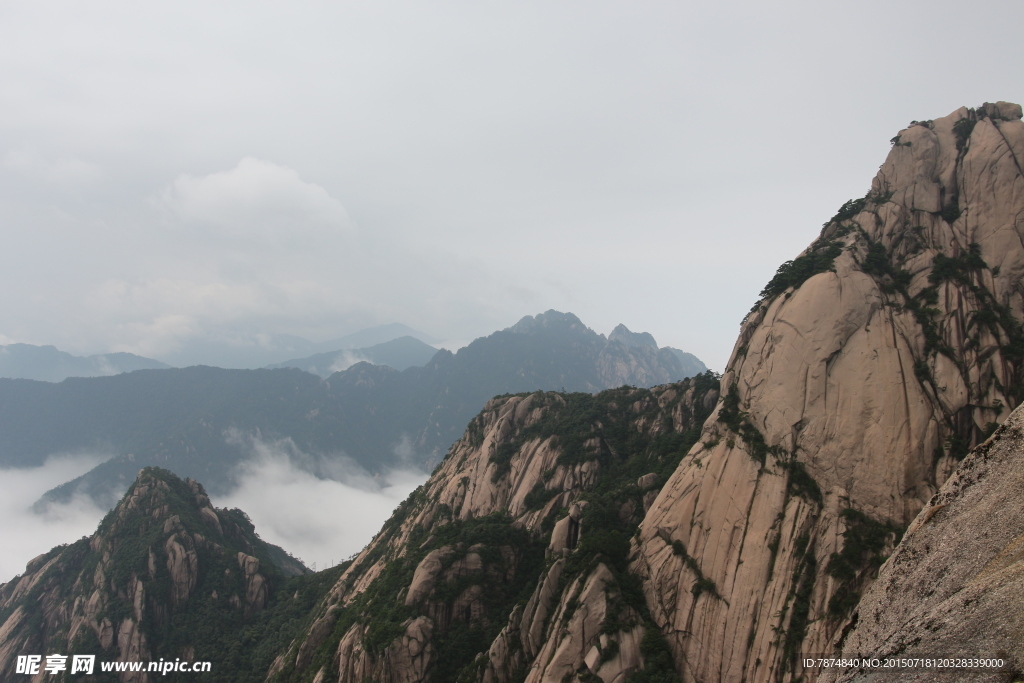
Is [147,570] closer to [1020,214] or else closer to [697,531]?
[697,531]

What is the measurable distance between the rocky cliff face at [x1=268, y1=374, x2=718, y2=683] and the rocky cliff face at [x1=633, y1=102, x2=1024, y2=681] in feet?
16.9

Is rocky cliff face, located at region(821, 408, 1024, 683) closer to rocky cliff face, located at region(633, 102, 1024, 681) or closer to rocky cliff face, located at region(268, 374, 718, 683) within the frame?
rocky cliff face, located at region(633, 102, 1024, 681)

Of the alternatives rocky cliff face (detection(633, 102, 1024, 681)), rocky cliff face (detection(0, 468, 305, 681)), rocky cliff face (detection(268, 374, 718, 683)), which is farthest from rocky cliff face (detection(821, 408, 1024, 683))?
rocky cliff face (detection(0, 468, 305, 681))

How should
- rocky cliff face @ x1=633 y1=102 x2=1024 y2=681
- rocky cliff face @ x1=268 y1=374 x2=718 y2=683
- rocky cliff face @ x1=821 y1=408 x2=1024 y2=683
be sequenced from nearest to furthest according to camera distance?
rocky cliff face @ x1=821 y1=408 x2=1024 y2=683 → rocky cliff face @ x1=633 y1=102 x2=1024 y2=681 → rocky cliff face @ x1=268 y1=374 x2=718 y2=683

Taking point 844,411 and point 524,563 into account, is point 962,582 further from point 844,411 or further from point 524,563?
point 524,563

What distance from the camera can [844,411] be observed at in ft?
116

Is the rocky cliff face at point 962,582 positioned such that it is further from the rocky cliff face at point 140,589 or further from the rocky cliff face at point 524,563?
the rocky cliff face at point 140,589

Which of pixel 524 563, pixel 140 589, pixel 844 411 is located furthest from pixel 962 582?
pixel 140 589

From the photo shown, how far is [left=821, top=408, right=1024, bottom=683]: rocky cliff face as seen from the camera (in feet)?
36.6

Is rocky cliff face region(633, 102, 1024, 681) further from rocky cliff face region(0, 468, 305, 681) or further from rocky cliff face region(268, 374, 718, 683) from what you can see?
rocky cliff face region(0, 468, 305, 681)

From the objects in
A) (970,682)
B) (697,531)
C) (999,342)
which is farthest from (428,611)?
(999,342)

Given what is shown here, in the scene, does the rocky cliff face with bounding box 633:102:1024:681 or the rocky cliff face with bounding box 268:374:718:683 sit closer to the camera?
the rocky cliff face with bounding box 633:102:1024:681

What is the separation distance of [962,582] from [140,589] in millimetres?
114272

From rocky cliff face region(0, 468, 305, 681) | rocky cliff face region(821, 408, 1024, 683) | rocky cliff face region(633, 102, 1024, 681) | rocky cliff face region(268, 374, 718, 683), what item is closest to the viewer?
rocky cliff face region(821, 408, 1024, 683)
